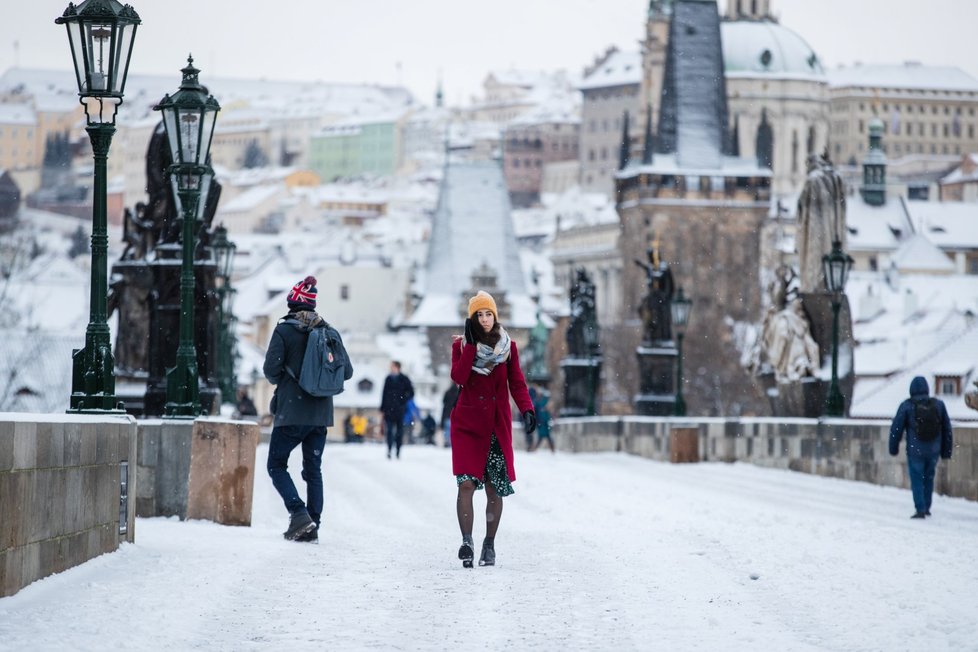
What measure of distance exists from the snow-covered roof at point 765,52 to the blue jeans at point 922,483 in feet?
543

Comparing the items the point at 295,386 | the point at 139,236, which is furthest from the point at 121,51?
the point at 139,236

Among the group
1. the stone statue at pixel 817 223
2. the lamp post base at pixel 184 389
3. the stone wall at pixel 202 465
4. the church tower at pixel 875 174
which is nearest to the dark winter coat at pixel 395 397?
the stone statue at pixel 817 223

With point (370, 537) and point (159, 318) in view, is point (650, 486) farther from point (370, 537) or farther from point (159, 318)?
point (370, 537)

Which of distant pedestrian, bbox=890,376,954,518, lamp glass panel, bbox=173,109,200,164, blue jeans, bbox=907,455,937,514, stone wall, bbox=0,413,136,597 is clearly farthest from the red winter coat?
distant pedestrian, bbox=890,376,954,518

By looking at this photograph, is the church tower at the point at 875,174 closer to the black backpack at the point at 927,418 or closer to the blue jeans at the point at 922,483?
the black backpack at the point at 927,418

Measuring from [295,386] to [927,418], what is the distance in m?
7.25

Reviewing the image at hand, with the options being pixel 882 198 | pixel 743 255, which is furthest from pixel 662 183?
pixel 882 198

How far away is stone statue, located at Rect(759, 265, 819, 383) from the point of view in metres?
31.7

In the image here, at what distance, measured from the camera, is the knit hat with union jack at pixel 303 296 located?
1452cm

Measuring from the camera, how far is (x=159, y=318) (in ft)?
83.9

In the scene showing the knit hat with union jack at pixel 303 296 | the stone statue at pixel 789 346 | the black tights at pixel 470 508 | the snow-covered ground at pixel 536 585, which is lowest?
the snow-covered ground at pixel 536 585

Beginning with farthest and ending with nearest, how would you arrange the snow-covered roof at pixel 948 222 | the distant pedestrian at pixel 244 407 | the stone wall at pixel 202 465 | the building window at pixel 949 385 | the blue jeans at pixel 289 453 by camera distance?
1. the snow-covered roof at pixel 948 222
2. the building window at pixel 949 385
3. the distant pedestrian at pixel 244 407
4. the stone wall at pixel 202 465
5. the blue jeans at pixel 289 453

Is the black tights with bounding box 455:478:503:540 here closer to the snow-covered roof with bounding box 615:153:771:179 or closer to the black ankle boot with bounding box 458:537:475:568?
the black ankle boot with bounding box 458:537:475:568

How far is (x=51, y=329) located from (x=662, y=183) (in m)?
51.0
